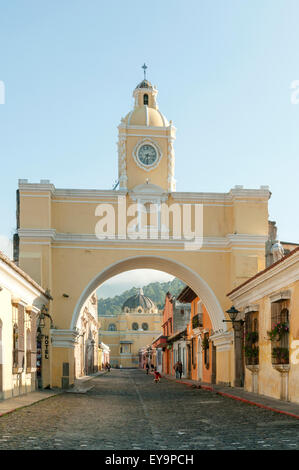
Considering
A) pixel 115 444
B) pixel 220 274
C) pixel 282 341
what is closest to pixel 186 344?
pixel 220 274

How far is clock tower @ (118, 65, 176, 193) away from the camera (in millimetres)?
26250

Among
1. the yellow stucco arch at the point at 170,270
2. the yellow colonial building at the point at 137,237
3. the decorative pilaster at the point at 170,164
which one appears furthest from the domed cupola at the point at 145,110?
the yellow stucco arch at the point at 170,270

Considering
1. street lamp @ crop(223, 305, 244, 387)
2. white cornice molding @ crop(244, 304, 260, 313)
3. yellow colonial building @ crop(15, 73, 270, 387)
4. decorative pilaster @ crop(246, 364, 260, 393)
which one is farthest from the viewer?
yellow colonial building @ crop(15, 73, 270, 387)

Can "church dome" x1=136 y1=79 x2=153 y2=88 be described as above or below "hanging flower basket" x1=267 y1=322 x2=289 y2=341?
above

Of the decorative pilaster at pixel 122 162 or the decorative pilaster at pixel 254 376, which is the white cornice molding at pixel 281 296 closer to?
the decorative pilaster at pixel 254 376

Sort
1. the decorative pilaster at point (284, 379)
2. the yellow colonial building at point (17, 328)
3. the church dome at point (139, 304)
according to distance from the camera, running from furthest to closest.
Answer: the church dome at point (139, 304) < the yellow colonial building at point (17, 328) < the decorative pilaster at point (284, 379)

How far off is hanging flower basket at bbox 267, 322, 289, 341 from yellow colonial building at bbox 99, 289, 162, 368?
3411 inches

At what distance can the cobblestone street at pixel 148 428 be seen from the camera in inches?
324

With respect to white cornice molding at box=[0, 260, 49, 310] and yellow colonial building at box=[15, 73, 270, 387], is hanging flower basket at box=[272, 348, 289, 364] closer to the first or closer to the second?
white cornice molding at box=[0, 260, 49, 310]

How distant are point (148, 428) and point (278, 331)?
6.49 meters

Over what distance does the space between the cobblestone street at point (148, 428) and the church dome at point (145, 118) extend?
15.0 m

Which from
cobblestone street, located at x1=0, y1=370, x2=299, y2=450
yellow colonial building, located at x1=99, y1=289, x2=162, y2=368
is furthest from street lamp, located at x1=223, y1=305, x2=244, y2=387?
yellow colonial building, located at x1=99, y1=289, x2=162, y2=368

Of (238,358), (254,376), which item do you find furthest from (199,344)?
(254,376)

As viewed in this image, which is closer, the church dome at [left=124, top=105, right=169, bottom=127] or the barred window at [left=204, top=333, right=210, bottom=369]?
the church dome at [left=124, top=105, right=169, bottom=127]
